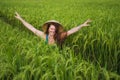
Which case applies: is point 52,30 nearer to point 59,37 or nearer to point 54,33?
point 54,33

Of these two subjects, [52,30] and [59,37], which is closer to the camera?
[52,30]

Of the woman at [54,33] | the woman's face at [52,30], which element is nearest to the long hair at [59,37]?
the woman at [54,33]

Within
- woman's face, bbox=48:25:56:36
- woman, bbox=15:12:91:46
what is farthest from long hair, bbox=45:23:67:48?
woman's face, bbox=48:25:56:36

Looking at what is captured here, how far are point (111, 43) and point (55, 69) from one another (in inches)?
62.8

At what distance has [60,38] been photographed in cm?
461

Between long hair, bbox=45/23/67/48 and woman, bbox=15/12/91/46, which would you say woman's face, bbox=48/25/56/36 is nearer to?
woman, bbox=15/12/91/46

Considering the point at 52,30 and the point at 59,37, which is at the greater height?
the point at 52,30

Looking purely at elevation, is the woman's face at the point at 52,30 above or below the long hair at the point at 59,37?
above

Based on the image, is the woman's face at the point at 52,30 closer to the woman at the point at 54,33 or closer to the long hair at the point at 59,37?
the woman at the point at 54,33

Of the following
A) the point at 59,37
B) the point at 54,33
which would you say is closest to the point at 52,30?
the point at 54,33

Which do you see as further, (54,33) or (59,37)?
(59,37)

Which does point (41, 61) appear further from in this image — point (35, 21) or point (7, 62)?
point (35, 21)

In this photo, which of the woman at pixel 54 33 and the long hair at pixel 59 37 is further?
the long hair at pixel 59 37

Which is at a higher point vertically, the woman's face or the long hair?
the woman's face
